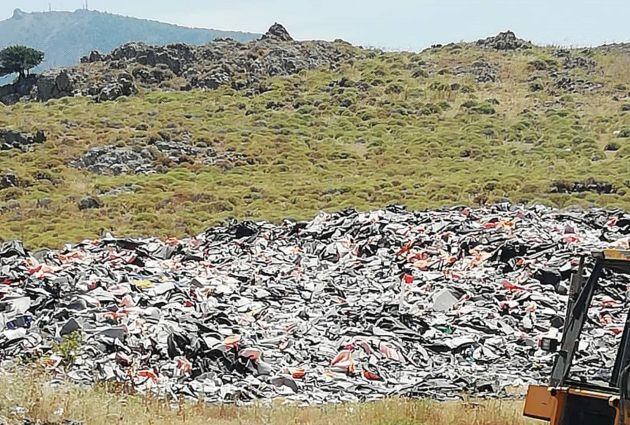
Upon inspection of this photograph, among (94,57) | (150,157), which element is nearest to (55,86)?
(94,57)

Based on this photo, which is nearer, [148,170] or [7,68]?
[148,170]

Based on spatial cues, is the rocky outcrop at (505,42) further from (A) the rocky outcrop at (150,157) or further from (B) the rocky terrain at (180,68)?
(A) the rocky outcrop at (150,157)

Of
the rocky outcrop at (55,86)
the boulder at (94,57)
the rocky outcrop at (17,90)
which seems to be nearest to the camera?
the rocky outcrop at (55,86)

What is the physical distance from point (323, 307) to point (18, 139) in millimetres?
33266

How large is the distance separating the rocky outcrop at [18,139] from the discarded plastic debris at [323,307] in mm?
25119

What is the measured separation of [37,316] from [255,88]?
145 feet

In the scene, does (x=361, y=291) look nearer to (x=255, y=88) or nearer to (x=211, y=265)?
(x=211, y=265)

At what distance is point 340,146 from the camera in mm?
43406

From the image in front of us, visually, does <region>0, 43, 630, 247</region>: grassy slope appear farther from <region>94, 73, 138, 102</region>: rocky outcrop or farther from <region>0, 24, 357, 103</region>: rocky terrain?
<region>0, 24, 357, 103</region>: rocky terrain

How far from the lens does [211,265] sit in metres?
17.4

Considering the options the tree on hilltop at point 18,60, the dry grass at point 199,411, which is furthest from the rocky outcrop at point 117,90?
the dry grass at point 199,411

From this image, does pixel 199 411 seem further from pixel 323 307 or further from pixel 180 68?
pixel 180 68

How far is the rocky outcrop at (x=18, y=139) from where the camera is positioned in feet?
139

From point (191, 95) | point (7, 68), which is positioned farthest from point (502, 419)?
point (7, 68)
